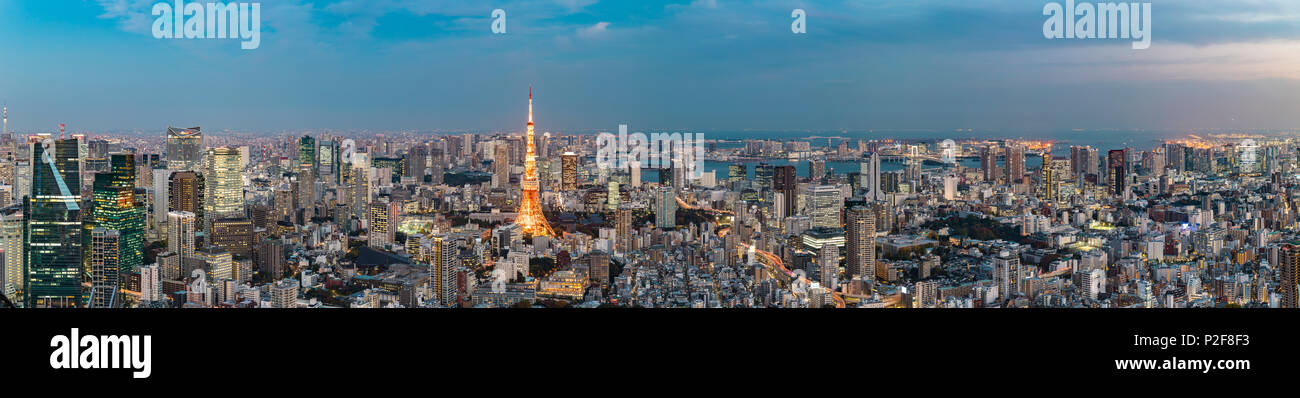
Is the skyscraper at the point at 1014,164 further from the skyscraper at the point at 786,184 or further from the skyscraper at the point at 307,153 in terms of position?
the skyscraper at the point at 307,153

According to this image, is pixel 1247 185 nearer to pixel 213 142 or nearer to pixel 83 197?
pixel 213 142

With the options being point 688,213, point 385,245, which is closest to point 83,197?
point 385,245

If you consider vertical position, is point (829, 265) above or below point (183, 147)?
below

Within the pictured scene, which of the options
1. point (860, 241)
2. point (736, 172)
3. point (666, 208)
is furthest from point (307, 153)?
point (860, 241)

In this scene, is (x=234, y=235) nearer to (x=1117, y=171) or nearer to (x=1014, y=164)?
(x=1014, y=164)

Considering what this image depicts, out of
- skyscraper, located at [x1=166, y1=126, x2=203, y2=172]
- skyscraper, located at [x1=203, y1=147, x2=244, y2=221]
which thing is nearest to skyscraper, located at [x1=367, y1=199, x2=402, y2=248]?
skyscraper, located at [x1=203, y1=147, x2=244, y2=221]
